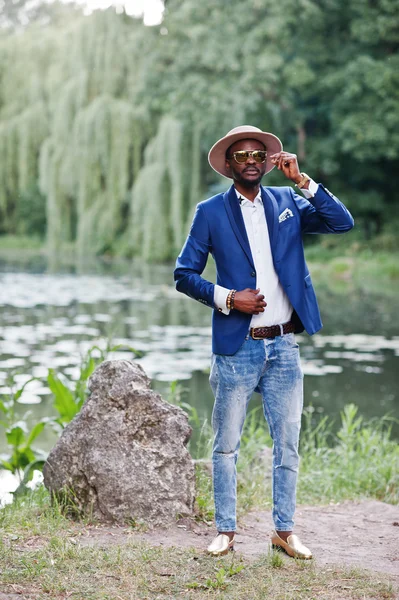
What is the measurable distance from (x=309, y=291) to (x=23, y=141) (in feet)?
91.4

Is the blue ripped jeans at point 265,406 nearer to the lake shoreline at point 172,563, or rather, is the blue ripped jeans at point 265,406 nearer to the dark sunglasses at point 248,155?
the lake shoreline at point 172,563

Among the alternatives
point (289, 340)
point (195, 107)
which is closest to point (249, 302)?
point (289, 340)

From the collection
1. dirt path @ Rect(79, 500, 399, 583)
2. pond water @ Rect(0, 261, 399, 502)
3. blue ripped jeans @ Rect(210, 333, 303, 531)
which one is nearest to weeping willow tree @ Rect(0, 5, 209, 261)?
pond water @ Rect(0, 261, 399, 502)

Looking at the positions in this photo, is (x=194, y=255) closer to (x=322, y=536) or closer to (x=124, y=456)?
(x=124, y=456)

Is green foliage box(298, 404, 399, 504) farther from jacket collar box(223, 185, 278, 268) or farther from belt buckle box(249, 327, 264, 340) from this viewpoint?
jacket collar box(223, 185, 278, 268)

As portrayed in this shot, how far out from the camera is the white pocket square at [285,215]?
13.1 feet

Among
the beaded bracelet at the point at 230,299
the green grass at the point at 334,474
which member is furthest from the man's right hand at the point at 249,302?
the green grass at the point at 334,474

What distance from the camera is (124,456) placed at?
445cm

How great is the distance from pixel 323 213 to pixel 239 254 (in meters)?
0.39

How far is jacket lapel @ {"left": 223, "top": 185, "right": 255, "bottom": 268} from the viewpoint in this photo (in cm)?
391

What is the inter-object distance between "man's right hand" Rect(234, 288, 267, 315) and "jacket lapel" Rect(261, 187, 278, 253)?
271mm

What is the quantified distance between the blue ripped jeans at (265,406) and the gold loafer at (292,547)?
48 mm

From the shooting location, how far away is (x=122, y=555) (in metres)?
3.78

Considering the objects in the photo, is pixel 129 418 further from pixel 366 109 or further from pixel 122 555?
pixel 366 109
